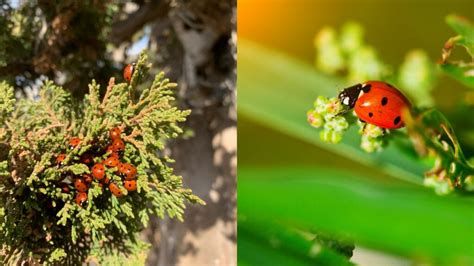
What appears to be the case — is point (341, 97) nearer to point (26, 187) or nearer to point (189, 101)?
point (26, 187)

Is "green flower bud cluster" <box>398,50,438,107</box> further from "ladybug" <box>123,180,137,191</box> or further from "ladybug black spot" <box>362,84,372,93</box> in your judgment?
"ladybug" <box>123,180,137,191</box>

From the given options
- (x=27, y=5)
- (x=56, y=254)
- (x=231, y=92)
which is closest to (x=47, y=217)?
(x=56, y=254)

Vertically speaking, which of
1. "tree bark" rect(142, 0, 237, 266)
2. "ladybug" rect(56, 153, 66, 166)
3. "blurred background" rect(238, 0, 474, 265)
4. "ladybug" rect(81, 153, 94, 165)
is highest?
"tree bark" rect(142, 0, 237, 266)

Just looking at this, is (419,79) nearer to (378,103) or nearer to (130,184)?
(378,103)

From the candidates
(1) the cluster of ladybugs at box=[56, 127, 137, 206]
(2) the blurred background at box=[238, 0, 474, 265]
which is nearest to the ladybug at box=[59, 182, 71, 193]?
(1) the cluster of ladybugs at box=[56, 127, 137, 206]

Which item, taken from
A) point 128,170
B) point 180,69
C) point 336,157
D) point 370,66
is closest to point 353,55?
point 370,66

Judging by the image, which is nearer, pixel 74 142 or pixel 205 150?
pixel 74 142

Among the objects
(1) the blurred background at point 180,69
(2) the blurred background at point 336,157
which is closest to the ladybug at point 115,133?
(2) the blurred background at point 336,157
